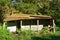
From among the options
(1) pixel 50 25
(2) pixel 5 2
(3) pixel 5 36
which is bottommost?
(1) pixel 50 25

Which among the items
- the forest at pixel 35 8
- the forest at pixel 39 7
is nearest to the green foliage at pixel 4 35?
the forest at pixel 35 8

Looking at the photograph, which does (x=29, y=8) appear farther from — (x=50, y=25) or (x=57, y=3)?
(x=57, y=3)

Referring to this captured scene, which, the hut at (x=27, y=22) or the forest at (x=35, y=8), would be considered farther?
the hut at (x=27, y=22)

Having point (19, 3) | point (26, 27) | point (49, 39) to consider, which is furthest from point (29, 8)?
point (49, 39)

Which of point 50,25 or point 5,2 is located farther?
point 50,25

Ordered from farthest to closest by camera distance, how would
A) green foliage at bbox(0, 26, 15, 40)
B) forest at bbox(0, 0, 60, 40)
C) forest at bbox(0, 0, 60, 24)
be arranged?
1. forest at bbox(0, 0, 60, 24)
2. forest at bbox(0, 0, 60, 40)
3. green foliage at bbox(0, 26, 15, 40)

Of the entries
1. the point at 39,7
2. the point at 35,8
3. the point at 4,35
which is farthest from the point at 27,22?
the point at 4,35

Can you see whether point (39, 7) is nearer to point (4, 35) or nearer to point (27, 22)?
point (27, 22)

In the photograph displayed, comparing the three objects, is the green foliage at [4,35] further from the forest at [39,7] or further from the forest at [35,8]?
the forest at [39,7]

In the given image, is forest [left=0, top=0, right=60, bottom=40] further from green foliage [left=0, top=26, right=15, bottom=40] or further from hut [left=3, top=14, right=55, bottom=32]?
green foliage [left=0, top=26, right=15, bottom=40]

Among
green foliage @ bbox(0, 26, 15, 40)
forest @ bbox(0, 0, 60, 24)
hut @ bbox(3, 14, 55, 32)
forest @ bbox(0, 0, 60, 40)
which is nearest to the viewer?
green foliage @ bbox(0, 26, 15, 40)

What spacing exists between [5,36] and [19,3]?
71.3 feet

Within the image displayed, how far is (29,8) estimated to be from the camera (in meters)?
38.0

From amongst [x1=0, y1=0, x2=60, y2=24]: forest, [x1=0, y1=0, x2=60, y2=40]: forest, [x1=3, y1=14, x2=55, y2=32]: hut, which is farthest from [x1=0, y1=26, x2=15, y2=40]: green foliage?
[x1=0, y1=0, x2=60, y2=24]: forest
